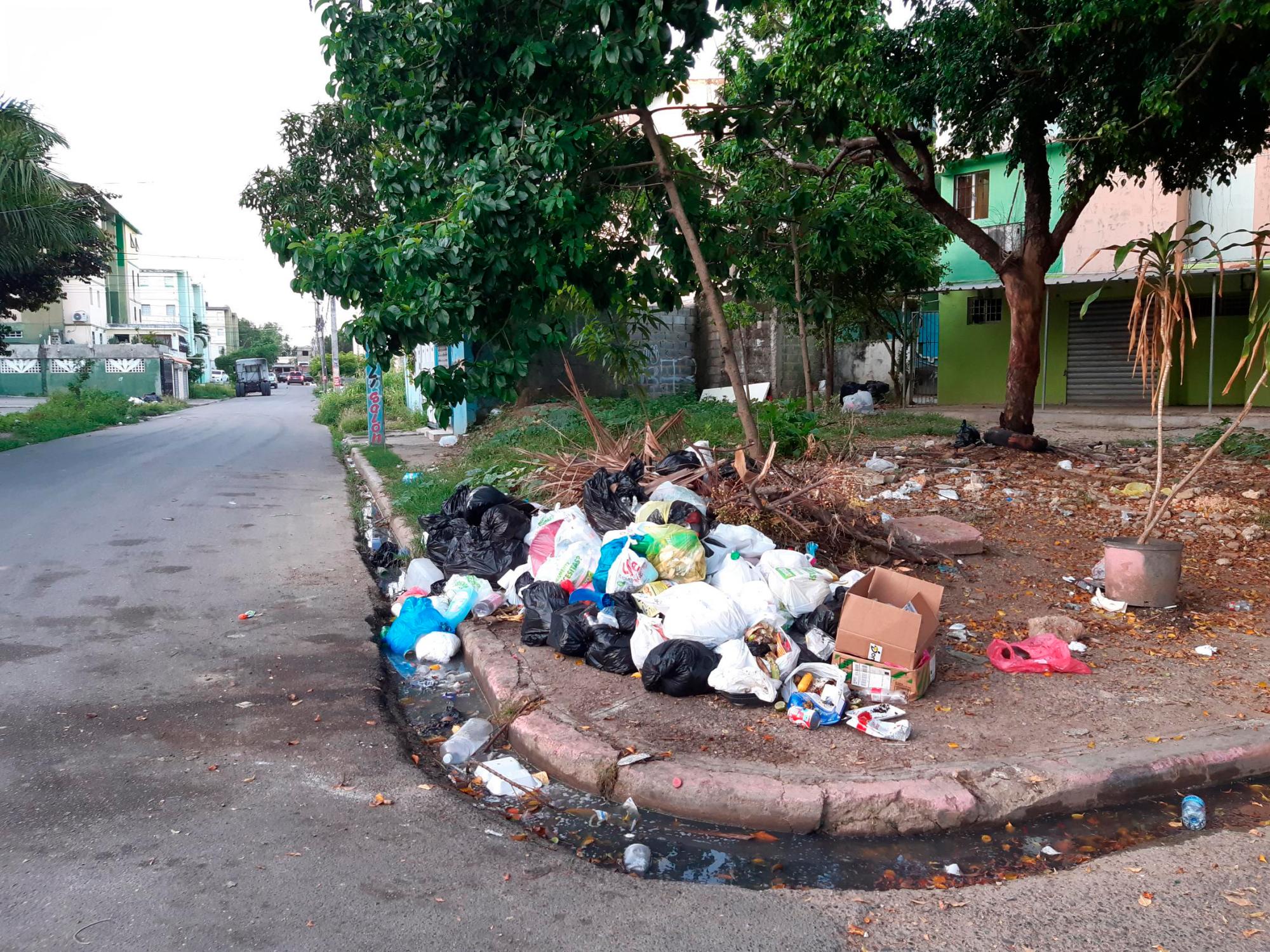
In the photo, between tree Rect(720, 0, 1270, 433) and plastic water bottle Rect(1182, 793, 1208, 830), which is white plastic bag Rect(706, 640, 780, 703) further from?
tree Rect(720, 0, 1270, 433)

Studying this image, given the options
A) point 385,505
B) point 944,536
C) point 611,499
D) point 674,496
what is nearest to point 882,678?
point 674,496

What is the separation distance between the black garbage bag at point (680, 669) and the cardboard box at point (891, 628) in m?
0.62

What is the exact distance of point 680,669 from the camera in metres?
4.17

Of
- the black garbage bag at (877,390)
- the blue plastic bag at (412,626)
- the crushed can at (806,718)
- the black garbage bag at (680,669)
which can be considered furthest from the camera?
the black garbage bag at (877,390)

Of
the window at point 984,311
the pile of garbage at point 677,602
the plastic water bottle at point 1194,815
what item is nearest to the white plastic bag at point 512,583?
the pile of garbage at point 677,602

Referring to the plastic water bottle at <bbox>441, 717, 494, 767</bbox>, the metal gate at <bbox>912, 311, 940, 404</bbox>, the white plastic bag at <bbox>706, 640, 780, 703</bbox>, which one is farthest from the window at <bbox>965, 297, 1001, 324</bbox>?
the plastic water bottle at <bbox>441, 717, 494, 767</bbox>

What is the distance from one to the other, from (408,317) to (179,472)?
963cm

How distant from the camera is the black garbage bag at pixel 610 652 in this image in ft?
14.8

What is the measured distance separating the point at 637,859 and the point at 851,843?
76cm

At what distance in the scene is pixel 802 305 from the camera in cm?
754

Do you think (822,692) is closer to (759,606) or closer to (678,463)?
(759,606)

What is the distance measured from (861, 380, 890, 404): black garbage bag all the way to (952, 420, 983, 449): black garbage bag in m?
11.1

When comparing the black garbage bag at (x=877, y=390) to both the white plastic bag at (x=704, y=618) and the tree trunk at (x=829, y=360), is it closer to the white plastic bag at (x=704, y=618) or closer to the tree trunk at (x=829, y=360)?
the tree trunk at (x=829, y=360)

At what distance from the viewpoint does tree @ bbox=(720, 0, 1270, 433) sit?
7375 mm
